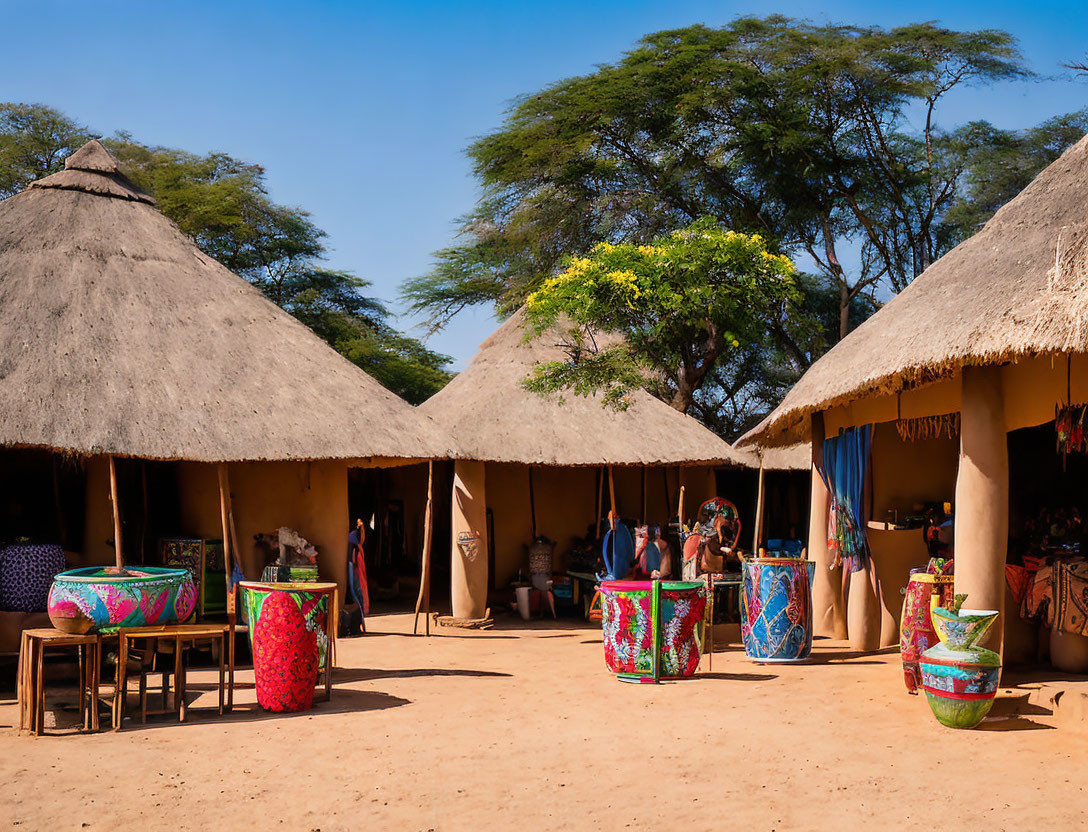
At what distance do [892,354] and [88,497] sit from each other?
7692 millimetres

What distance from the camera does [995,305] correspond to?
7008 mm

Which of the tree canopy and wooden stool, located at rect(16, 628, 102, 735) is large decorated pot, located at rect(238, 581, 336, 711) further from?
the tree canopy

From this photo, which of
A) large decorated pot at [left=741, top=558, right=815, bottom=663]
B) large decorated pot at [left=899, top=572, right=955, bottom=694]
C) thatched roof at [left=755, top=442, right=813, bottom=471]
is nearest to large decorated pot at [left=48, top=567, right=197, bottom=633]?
large decorated pot at [left=741, top=558, right=815, bottom=663]

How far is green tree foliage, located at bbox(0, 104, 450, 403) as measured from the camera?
22562 millimetres

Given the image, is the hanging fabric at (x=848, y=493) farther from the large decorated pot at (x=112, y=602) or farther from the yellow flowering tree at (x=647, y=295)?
the large decorated pot at (x=112, y=602)

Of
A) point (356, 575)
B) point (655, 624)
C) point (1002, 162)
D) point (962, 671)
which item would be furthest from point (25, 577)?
point (1002, 162)

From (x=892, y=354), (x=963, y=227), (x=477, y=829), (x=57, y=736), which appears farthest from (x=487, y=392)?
(x=963, y=227)

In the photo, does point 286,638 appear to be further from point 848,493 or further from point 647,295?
point 647,295

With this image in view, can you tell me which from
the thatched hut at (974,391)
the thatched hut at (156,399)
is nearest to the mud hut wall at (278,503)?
the thatched hut at (156,399)

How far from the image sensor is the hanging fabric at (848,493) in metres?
9.62

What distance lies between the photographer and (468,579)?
13008 mm

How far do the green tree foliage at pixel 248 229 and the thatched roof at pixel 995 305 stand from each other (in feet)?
53.2

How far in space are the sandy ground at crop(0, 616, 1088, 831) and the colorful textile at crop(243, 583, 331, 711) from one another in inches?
6.0

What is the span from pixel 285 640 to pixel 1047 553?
549 centimetres
